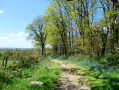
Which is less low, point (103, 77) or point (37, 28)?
point (37, 28)

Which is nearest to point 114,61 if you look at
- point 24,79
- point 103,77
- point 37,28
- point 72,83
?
point 103,77

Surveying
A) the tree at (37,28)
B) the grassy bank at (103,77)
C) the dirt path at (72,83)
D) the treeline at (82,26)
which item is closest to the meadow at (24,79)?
the dirt path at (72,83)

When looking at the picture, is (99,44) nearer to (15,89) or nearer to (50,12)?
(15,89)

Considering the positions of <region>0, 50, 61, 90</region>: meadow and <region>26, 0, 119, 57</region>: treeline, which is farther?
<region>26, 0, 119, 57</region>: treeline

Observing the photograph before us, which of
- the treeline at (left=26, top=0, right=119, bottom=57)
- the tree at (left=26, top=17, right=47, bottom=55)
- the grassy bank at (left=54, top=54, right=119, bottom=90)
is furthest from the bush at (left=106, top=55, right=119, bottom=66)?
the tree at (left=26, top=17, right=47, bottom=55)

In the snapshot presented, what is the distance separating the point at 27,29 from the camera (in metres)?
31.1

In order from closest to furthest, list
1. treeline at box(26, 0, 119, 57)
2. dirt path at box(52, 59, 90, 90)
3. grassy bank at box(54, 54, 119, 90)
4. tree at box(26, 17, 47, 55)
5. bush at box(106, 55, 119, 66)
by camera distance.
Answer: grassy bank at box(54, 54, 119, 90) < dirt path at box(52, 59, 90, 90) < bush at box(106, 55, 119, 66) < treeline at box(26, 0, 119, 57) < tree at box(26, 17, 47, 55)

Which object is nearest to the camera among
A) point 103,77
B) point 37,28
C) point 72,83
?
point 72,83

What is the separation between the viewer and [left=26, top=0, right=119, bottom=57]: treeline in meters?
10.5

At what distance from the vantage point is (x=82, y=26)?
38.7 ft

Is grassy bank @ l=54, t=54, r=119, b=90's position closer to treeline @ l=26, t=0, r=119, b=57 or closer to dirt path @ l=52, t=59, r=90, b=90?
dirt path @ l=52, t=59, r=90, b=90

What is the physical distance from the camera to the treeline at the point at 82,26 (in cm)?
1047

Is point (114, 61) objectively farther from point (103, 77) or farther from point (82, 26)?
point (82, 26)

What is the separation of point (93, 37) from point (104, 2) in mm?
4326
